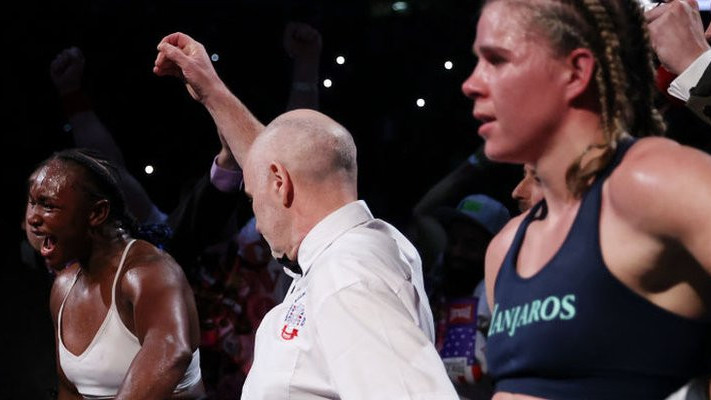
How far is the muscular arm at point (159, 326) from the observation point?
2453 mm

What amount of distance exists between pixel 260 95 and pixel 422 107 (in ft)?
2.23

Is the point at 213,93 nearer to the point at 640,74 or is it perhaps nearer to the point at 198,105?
the point at 640,74

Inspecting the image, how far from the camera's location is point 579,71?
1234 mm

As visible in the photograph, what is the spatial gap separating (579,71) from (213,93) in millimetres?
1332

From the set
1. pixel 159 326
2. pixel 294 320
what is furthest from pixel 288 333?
pixel 159 326

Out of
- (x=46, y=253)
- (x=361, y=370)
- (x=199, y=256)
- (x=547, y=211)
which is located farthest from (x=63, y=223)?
(x=547, y=211)

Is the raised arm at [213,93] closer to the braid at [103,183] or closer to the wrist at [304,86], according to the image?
the braid at [103,183]

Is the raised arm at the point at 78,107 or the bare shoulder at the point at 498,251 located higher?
the bare shoulder at the point at 498,251

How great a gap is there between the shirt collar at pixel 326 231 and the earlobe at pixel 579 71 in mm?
677

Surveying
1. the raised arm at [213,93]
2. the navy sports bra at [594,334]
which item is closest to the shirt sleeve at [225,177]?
the raised arm at [213,93]

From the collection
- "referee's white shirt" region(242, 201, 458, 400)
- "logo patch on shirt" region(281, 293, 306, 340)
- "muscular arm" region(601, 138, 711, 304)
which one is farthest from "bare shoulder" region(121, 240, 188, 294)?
"muscular arm" region(601, 138, 711, 304)

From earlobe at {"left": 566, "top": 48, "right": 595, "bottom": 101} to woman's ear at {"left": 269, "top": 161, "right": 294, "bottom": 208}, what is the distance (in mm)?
744

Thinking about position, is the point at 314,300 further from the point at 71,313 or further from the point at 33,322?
the point at 33,322

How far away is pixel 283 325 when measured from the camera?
1774mm
